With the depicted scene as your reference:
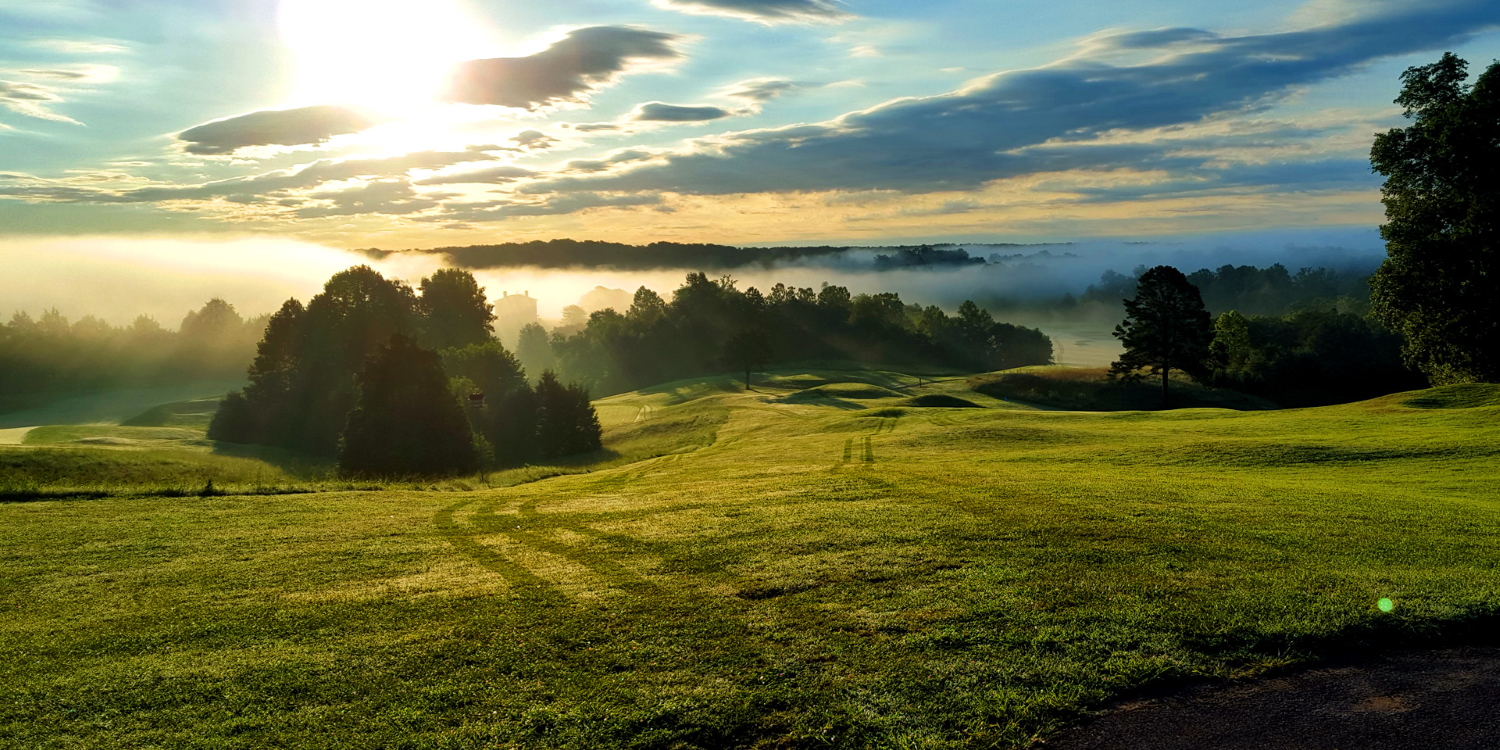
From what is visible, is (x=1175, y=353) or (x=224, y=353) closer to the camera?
(x=1175, y=353)

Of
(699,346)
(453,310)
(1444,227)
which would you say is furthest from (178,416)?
(1444,227)

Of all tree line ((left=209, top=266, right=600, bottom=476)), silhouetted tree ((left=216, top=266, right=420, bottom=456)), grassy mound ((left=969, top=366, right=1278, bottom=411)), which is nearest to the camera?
tree line ((left=209, top=266, right=600, bottom=476))

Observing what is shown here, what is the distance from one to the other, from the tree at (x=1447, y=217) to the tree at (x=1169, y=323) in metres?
21.2

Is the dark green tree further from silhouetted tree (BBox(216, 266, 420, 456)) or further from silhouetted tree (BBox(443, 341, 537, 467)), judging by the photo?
silhouetted tree (BBox(443, 341, 537, 467))

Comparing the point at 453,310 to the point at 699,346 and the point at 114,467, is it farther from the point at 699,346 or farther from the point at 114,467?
the point at 699,346

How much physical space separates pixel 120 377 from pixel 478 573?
13717 cm

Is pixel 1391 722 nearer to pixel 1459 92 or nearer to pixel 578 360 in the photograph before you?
pixel 1459 92

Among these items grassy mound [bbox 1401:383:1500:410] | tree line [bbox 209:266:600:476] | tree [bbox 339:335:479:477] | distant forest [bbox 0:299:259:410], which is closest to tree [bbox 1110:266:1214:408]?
grassy mound [bbox 1401:383:1500:410]

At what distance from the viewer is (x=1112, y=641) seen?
9.06m

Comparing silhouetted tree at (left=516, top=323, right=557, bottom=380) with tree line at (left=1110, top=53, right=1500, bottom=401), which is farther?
silhouetted tree at (left=516, top=323, right=557, bottom=380)

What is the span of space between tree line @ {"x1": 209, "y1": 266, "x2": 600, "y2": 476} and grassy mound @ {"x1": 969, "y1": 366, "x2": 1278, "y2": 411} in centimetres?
4711

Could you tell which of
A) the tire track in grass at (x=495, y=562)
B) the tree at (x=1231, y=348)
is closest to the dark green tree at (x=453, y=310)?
the tire track in grass at (x=495, y=562)

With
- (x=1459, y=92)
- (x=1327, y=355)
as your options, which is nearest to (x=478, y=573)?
(x=1459, y=92)

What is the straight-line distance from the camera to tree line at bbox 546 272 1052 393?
469 feet
